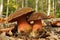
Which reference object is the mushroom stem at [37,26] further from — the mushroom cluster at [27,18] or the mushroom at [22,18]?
the mushroom at [22,18]

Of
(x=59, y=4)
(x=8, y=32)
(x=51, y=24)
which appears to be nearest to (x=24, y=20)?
(x=8, y=32)

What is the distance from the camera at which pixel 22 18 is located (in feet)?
12.7

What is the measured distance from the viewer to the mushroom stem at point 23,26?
3.80 metres

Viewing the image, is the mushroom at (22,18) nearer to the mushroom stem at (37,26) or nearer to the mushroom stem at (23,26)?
the mushroom stem at (23,26)

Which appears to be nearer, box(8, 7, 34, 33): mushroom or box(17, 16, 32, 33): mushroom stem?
box(8, 7, 34, 33): mushroom

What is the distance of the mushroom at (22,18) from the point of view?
3.57 meters

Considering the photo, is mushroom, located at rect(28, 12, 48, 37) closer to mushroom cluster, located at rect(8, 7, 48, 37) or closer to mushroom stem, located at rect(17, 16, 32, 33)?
mushroom cluster, located at rect(8, 7, 48, 37)

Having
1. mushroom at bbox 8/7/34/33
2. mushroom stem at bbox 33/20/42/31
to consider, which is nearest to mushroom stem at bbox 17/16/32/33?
mushroom at bbox 8/7/34/33

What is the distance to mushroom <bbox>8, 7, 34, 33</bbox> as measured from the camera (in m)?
3.57

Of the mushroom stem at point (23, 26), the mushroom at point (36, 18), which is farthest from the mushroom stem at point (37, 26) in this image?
the mushroom stem at point (23, 26)

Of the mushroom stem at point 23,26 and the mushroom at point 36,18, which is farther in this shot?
the mushroom stem at point 23,26

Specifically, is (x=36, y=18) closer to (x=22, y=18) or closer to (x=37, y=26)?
(x=37, y=26)

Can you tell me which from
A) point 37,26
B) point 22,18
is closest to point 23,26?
point 22,18

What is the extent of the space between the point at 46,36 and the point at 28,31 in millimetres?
422
